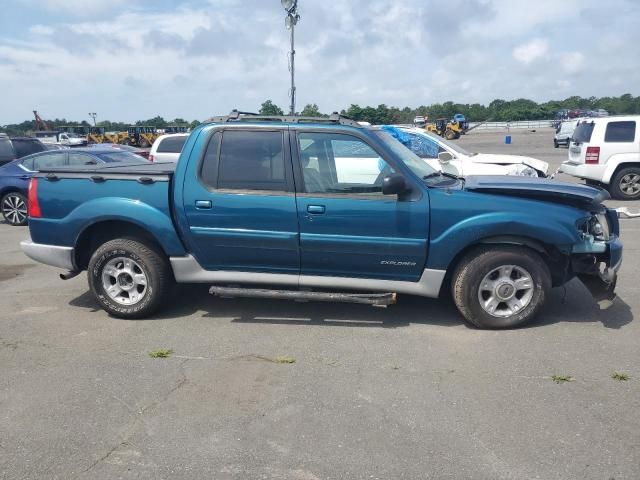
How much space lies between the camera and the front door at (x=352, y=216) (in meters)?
4.80

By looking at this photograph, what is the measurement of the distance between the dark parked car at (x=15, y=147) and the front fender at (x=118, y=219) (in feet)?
33.4

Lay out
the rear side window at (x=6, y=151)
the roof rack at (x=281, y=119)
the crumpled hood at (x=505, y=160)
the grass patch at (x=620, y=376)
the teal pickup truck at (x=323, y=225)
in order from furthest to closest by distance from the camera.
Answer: the rear side window at (x=6, y=151), the crumpled hood at (x=505, y=160), the roof rack at (x=281, y=119), the teal pickup truck at (x=323, y=225), the grass patch at (x=620, y=376)

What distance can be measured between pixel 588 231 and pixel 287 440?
3271mm

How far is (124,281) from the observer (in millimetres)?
5367

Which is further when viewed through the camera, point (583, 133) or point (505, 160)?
point (583, 133)

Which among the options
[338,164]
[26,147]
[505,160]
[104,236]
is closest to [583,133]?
[505,160]

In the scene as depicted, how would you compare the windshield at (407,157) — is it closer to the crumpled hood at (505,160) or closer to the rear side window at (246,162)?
the rear side window at (246,162)

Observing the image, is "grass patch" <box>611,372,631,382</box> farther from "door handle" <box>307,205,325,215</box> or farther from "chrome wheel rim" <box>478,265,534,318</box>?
"door handle" <box>307,205,325,215</box>

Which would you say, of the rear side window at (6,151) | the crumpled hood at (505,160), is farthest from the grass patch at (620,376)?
the rear side window at (6,151)

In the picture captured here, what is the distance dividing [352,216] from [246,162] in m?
1.09

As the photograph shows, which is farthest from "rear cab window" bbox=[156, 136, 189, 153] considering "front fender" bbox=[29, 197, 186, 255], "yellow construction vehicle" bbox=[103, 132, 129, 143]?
"yellow construction vehicle" bbox=[103, 132, 129, 143]

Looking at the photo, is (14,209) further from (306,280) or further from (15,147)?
(306,280)

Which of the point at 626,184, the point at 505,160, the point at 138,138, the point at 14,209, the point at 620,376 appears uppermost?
the point at 505,160

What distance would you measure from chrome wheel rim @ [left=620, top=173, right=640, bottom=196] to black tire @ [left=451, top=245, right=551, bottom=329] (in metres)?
9.12
